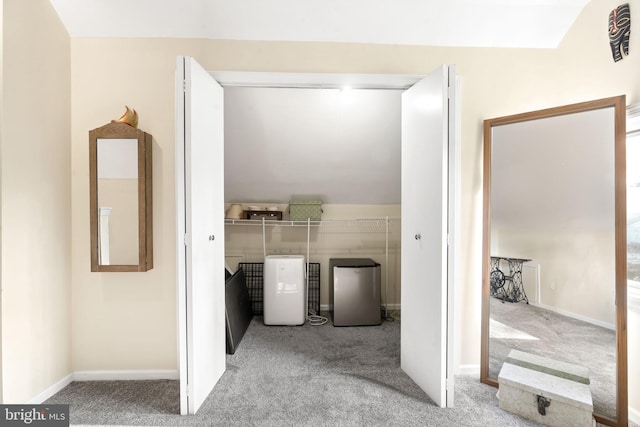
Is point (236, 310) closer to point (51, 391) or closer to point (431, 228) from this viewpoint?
point (51, 391)

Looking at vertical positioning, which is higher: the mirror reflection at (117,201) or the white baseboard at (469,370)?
the mirror reflection at (117,201)

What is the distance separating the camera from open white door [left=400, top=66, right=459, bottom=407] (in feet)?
5.68

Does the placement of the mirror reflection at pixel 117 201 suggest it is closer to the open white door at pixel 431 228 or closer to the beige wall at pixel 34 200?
the beige wall at pixel 34 200

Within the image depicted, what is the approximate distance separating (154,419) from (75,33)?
2.40m

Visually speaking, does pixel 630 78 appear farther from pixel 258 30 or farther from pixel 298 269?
pixel 298 269

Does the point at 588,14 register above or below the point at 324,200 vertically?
above

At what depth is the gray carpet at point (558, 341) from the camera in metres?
1.66

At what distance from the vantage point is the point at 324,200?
3.64m

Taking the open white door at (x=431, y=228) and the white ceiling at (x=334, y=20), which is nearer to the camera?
the open white door at (x=431, y=228)

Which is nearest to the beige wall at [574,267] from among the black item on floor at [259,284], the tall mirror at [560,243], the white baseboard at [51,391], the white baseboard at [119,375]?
the tall mirror at [560,243]

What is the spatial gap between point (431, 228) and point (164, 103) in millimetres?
1891

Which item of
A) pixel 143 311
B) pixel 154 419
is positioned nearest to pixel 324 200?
pixel 143 311

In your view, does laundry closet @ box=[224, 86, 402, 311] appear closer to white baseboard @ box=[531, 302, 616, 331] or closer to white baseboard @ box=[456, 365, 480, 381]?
white baseboard @ box=[456, 365, 480, 381]

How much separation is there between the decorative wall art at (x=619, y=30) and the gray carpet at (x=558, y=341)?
1489mm
